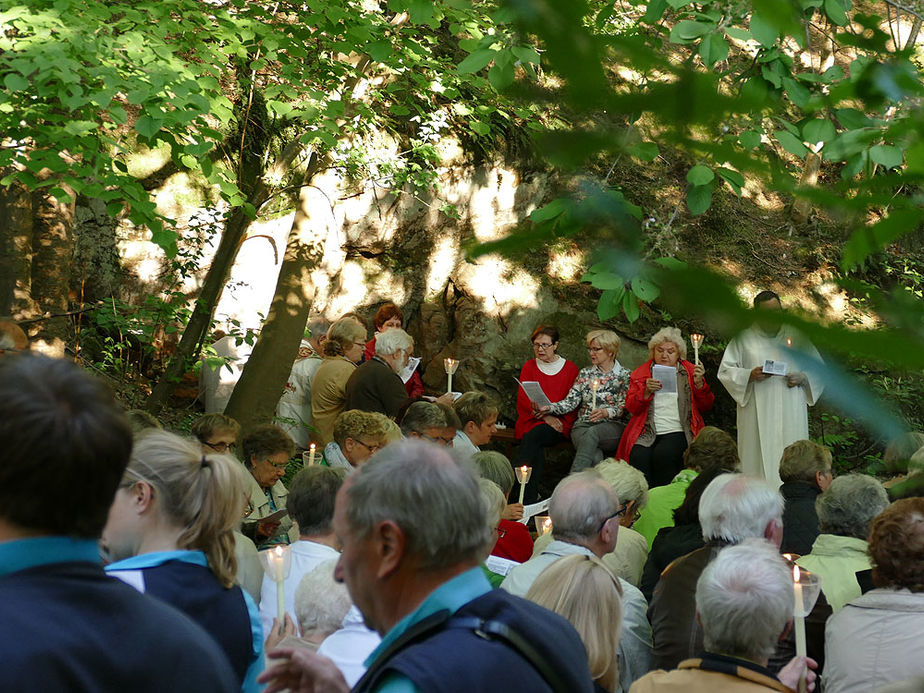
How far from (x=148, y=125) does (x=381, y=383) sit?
314 cm

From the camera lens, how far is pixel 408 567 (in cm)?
178

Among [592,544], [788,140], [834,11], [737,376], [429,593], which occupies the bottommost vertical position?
[592,544]

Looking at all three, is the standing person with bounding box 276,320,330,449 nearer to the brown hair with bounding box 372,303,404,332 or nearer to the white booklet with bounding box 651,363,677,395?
the brown hair with bounding box 372,303,404,332

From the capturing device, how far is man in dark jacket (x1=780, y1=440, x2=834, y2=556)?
522 centimetres

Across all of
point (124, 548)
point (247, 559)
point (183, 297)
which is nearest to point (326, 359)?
point (183, 297)

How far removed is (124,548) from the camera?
9.03ft

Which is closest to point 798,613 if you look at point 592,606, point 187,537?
point 592,606

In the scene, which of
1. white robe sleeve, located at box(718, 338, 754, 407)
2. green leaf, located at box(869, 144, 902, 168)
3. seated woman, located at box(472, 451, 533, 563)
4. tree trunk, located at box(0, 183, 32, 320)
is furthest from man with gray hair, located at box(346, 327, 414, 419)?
green leaf, located at box(869, 144, 902, 168)

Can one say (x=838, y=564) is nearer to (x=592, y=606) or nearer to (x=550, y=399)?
(x=592, y=606)

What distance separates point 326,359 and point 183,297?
1.26 meters

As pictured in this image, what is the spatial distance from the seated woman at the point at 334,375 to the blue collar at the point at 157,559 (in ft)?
18.4

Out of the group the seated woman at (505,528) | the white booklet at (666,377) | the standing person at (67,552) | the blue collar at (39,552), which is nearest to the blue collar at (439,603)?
the standing person at (67,552)

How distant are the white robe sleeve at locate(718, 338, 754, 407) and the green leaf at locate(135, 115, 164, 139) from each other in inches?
217

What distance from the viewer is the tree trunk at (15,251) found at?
709 centimetres
